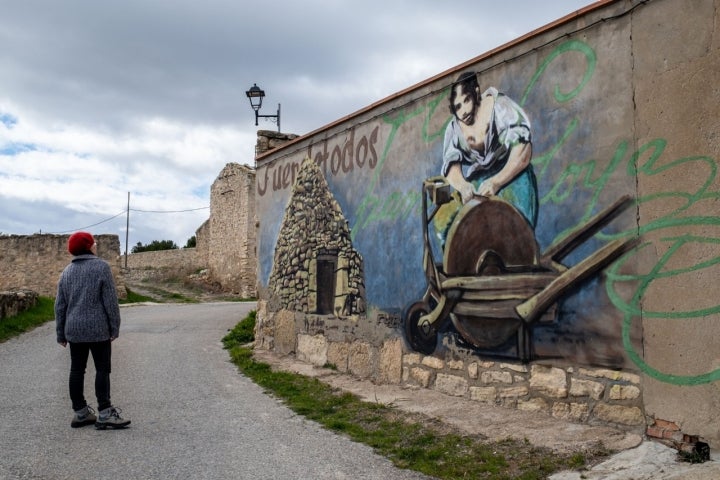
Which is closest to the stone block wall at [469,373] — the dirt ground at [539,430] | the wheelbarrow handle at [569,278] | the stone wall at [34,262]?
the dirt ground at [539,430]

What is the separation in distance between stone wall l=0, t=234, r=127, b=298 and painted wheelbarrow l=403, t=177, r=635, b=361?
18.8 meters

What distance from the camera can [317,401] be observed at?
22.9 feet

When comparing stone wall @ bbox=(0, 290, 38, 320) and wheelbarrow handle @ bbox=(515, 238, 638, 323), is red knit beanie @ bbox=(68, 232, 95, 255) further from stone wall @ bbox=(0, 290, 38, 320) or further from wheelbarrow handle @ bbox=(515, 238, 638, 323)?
stone wall @ bbox=(0, 290, 38, 320)

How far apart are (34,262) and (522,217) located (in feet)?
74.2

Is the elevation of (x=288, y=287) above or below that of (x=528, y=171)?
below

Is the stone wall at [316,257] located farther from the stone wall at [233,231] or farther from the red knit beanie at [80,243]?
the stone wall at [233,231]

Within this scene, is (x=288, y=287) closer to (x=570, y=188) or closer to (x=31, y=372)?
(x=31, y=372)

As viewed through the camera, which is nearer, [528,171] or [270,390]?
[528,171]

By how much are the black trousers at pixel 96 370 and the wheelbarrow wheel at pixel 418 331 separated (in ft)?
11.1

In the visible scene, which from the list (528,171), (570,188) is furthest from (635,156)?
(528,171)

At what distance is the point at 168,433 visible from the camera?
5.51 meters

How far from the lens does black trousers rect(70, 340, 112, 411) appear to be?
5.52m

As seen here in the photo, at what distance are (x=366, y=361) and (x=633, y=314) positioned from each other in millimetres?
4044

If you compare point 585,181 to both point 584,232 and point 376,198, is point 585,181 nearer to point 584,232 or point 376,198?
point 584,232
